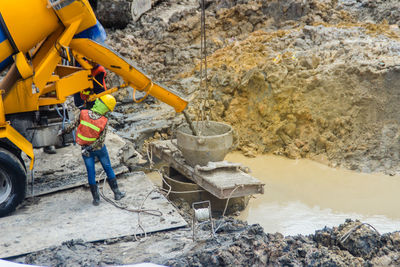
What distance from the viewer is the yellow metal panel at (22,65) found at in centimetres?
541

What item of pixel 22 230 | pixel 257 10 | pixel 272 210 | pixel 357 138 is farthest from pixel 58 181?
pixel 257 10

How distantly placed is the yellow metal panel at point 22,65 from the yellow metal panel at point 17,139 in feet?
2.35

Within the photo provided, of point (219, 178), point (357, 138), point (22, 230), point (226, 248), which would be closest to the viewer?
point (226, 248)

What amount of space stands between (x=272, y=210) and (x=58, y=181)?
11.5 feet

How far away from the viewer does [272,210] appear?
24.0ft

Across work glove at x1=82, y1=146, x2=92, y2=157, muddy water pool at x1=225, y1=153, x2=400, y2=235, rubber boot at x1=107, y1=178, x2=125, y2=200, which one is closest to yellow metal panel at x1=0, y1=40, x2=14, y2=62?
work glove at x1=82, y1=146, x2=92, y2=157

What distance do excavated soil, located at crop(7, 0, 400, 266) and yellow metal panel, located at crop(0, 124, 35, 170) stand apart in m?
1.56

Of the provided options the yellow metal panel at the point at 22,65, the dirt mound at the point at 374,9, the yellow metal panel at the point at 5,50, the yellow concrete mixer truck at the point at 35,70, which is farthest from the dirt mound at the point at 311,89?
the yellow metal panel at the point at 5,50

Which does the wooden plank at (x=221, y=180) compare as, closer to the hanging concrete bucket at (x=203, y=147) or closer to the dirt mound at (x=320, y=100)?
the hanging concrete bucket at (x=203, y=147)

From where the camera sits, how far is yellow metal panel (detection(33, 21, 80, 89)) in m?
5.56

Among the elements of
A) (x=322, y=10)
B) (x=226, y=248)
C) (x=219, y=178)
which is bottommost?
(x=219, y=178)

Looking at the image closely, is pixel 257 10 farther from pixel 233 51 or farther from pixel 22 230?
pixel 22 230

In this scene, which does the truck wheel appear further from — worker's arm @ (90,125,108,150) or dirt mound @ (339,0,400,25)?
dirt mound @ (339,0,400,25)

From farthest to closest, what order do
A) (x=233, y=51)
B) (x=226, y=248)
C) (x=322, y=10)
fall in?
(x=322, y=10) → (x=233, y=51) → (x=226, y=248)
